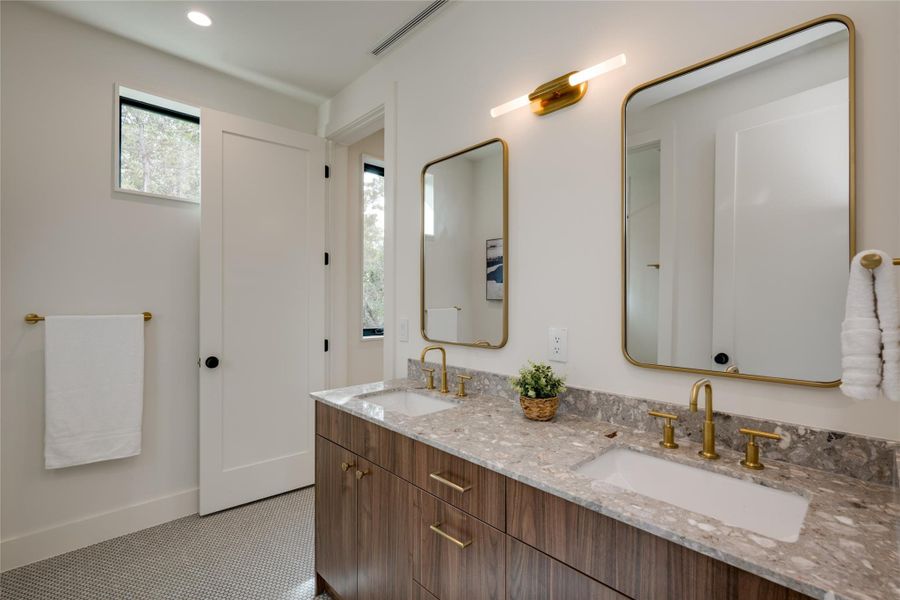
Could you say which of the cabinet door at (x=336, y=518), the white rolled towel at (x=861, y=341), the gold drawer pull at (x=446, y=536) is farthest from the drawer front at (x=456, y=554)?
the white rolled towel at (x=861, y=341)

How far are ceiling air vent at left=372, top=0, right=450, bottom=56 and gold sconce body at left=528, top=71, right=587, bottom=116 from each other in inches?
30.4

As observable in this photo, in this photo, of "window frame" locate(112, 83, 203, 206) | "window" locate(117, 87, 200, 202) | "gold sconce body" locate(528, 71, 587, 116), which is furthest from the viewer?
"window" locate(117, 87, 200, 202)

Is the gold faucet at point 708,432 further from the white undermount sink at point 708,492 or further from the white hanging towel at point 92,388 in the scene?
the white hanging towel at point 92,388

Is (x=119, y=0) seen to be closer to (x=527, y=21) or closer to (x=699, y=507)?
(x=527, y=21)

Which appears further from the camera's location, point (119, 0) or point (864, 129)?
point (119, 0)

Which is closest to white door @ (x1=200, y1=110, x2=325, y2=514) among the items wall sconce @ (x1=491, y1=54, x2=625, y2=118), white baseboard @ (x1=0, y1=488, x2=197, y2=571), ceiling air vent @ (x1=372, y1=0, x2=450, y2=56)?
white baseboard @ (x1=0, y1=488, x2=197, y2=571)

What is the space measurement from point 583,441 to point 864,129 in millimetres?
1016

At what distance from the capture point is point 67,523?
216 cm

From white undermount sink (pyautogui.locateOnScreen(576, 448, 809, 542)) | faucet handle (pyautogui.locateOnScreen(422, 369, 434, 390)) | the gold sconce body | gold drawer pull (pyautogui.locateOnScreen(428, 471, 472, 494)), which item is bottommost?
gold drawer pull (pyautogui.locateOnScreen(428, 471, 472, 494))

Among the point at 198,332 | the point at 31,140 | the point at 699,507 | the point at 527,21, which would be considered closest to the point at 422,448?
the point at 699,507

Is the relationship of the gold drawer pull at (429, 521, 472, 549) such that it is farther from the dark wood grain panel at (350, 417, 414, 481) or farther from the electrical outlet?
the electrical outlet

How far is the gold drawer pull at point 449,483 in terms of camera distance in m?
1.15

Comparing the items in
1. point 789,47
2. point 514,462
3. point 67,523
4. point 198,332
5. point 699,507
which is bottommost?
point 67,523

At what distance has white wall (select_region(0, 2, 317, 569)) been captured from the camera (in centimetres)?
203
